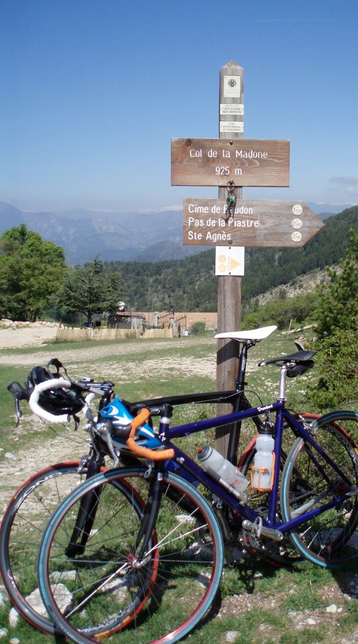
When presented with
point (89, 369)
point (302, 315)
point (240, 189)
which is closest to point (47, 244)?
point (302, 315)

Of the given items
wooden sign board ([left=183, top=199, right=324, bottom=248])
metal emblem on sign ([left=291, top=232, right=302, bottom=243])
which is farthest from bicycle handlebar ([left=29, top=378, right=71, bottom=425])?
metal emblem on sign ([left=291, top=232, right=302, bottom=243])

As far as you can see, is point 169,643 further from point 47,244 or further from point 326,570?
point 47,244

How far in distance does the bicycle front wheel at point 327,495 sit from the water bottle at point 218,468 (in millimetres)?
379

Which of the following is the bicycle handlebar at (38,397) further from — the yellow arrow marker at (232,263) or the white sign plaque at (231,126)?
the white sign plaque at (231,126)

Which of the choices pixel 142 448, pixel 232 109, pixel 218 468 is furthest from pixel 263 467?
pixel 232 109

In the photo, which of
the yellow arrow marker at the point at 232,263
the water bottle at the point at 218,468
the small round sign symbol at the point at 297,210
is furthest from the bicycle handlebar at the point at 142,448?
the small round sign symbol at the point at 297,210

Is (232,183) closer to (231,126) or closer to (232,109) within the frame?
(231,126)

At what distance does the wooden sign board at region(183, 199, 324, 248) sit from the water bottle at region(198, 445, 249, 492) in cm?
162

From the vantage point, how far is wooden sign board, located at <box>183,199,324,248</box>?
4141mm

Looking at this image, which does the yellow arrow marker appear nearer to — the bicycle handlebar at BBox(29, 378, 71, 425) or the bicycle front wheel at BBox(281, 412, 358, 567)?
the bicycle front wheel at BBox(281, 412, 358, 567)

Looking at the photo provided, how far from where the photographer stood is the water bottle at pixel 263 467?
322cm

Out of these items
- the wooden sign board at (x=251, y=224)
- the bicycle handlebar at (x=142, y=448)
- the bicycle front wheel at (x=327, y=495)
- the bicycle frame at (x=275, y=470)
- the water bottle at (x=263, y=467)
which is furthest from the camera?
the wooden sign board at (x=251, y=224)

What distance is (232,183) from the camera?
13.7ft

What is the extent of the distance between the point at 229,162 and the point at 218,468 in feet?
7.00
